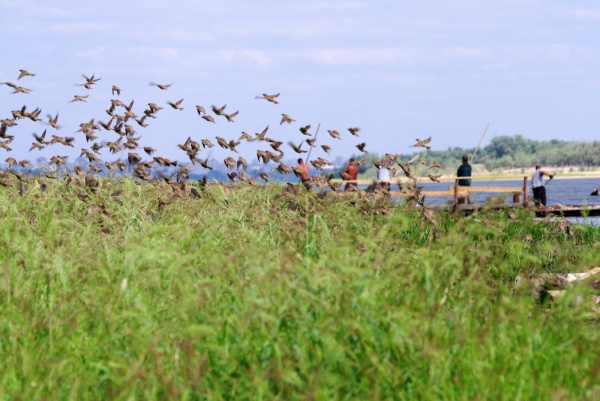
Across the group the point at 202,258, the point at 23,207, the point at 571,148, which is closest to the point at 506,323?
the point at 202,258

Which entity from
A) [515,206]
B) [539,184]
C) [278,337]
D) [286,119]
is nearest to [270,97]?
[286,119]

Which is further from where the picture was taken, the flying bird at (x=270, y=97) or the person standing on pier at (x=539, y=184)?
the person standing on pier at (x=539, y=184)

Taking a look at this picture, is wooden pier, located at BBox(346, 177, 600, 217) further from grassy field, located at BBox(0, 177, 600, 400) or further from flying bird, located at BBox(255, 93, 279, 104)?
grassy field, located at BBox(0, 177, 600, 400)

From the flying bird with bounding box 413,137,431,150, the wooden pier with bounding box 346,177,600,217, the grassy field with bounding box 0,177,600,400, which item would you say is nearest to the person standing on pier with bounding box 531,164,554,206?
the wooden pier with bounding box 346,177,600,217

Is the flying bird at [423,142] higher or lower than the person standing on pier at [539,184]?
higher

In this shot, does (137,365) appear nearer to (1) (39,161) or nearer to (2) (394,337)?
(2) (394,337)

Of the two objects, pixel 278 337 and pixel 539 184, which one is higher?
pixel 278 337

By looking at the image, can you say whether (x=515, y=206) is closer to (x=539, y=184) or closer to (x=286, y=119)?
(x=286, y=119)

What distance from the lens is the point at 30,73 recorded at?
46.2ft

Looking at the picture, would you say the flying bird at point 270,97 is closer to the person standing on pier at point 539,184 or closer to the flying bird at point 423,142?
the flying bird at point 423,142

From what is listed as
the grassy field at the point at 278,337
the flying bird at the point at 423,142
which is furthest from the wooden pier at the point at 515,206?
the grassy field at the point at 278,337

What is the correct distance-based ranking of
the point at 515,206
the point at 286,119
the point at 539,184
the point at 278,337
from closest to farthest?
1. the point at 278,337
2. the point at 286,119
3. the point at 515,206
4. the point at 539,184

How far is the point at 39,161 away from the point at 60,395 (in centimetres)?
987

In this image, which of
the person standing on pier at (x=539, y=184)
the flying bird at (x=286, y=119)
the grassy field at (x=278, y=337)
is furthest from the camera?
the person standing on pier at (x=539, y=184)
